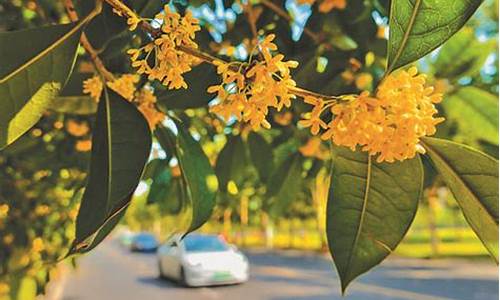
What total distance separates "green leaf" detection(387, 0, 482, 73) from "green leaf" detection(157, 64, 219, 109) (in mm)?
220

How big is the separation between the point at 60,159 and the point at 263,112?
0.91 metres

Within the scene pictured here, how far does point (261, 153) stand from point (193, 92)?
0.55 meters

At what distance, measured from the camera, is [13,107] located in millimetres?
590

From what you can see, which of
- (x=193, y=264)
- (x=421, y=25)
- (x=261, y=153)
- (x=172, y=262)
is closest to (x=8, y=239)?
(x=261, y=153)

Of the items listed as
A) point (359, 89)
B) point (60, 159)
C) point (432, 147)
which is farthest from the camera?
point (60, 159)

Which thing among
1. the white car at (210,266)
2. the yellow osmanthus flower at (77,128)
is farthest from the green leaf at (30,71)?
the white car at (210,266)

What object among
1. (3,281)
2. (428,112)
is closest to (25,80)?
(428,112)

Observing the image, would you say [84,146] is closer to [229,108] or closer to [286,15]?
[286,15]

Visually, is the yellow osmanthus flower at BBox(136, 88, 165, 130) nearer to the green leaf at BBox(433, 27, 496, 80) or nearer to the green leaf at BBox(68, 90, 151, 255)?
the green leaf at BBox(68, 90, 151, 255)

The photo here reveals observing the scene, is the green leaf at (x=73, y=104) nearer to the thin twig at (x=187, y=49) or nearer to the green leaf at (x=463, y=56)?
the thin twig at (x=187, y=49)

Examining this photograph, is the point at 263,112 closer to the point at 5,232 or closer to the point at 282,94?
the point at 282,94

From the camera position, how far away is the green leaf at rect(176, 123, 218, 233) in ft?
2.39

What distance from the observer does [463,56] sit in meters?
1.60

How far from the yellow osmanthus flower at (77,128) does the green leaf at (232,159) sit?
0.97 feet
